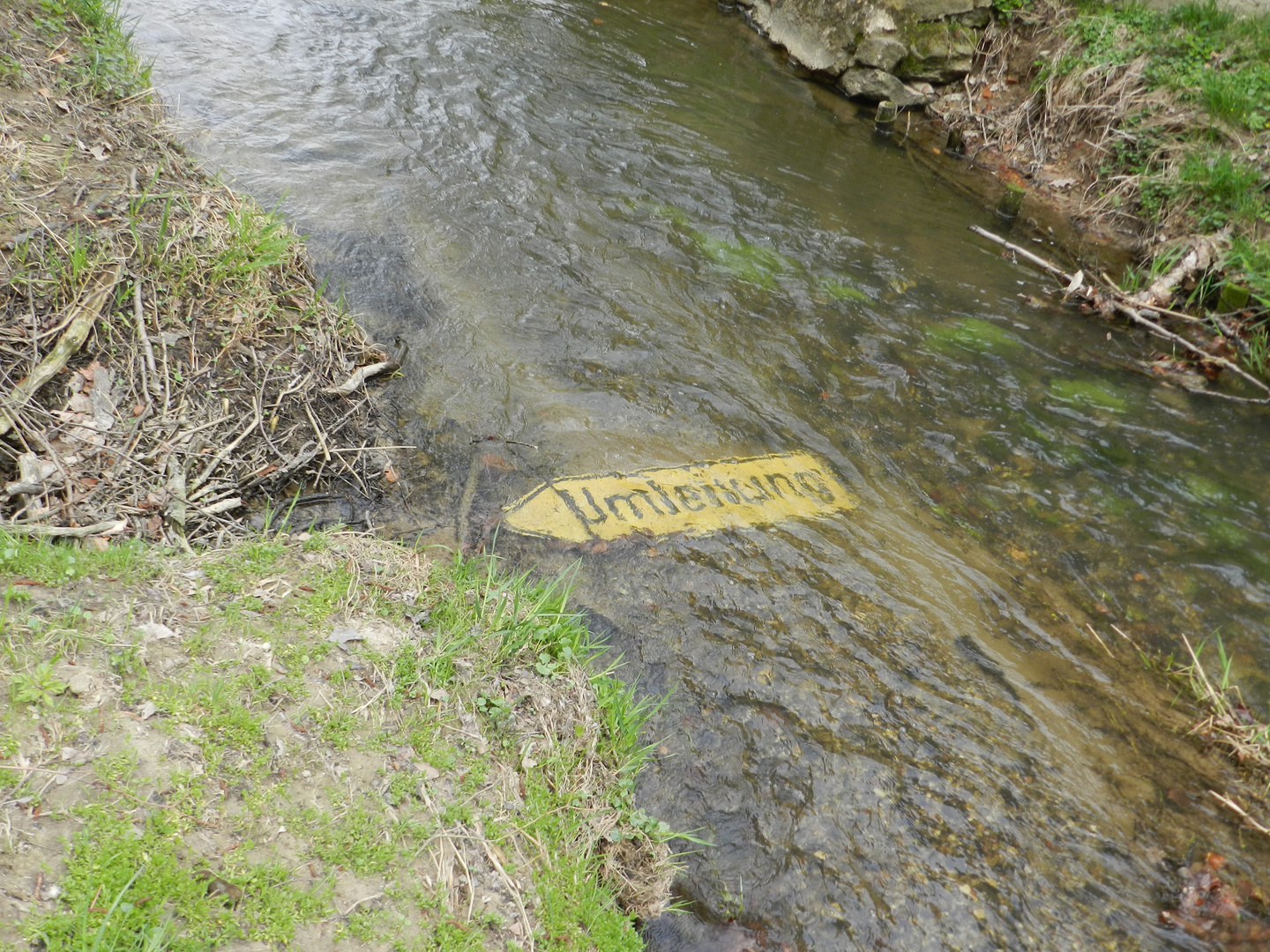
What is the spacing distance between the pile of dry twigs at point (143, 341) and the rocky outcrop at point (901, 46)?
7339 mm

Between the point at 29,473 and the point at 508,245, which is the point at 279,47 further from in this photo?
the point at 29,473

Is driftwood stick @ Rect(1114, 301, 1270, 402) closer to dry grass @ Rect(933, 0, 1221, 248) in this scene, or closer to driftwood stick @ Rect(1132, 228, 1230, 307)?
driftwood stick @ Rect(1132, 228, 1230, 307)

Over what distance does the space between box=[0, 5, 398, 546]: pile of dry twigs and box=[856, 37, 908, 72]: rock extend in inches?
292

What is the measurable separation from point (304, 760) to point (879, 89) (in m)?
9.21

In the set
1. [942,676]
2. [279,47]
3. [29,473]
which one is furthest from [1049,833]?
[279,47]

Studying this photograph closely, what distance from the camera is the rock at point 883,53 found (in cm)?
884

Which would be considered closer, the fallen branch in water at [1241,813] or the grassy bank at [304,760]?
the grassy bank at [304,760]

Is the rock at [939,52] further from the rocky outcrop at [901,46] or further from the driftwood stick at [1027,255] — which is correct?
the driftwood stick at [1027,255]

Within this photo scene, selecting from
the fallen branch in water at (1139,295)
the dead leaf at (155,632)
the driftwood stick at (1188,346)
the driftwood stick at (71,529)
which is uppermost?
the fallen branch in water at (1139,295)

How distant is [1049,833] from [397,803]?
2318mm

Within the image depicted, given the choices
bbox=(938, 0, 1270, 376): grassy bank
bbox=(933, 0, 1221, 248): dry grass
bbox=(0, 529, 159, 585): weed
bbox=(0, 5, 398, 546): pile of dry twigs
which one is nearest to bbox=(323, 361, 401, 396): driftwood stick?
bbox=(0, 5, 398, 546): pile of dry twigs

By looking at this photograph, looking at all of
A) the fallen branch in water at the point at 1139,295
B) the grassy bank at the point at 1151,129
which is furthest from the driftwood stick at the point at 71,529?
the grassy bank at the point at 1151,129

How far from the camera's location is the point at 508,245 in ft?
17.4

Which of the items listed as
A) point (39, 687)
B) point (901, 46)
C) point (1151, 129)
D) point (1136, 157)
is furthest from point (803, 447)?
point (901, 46)
